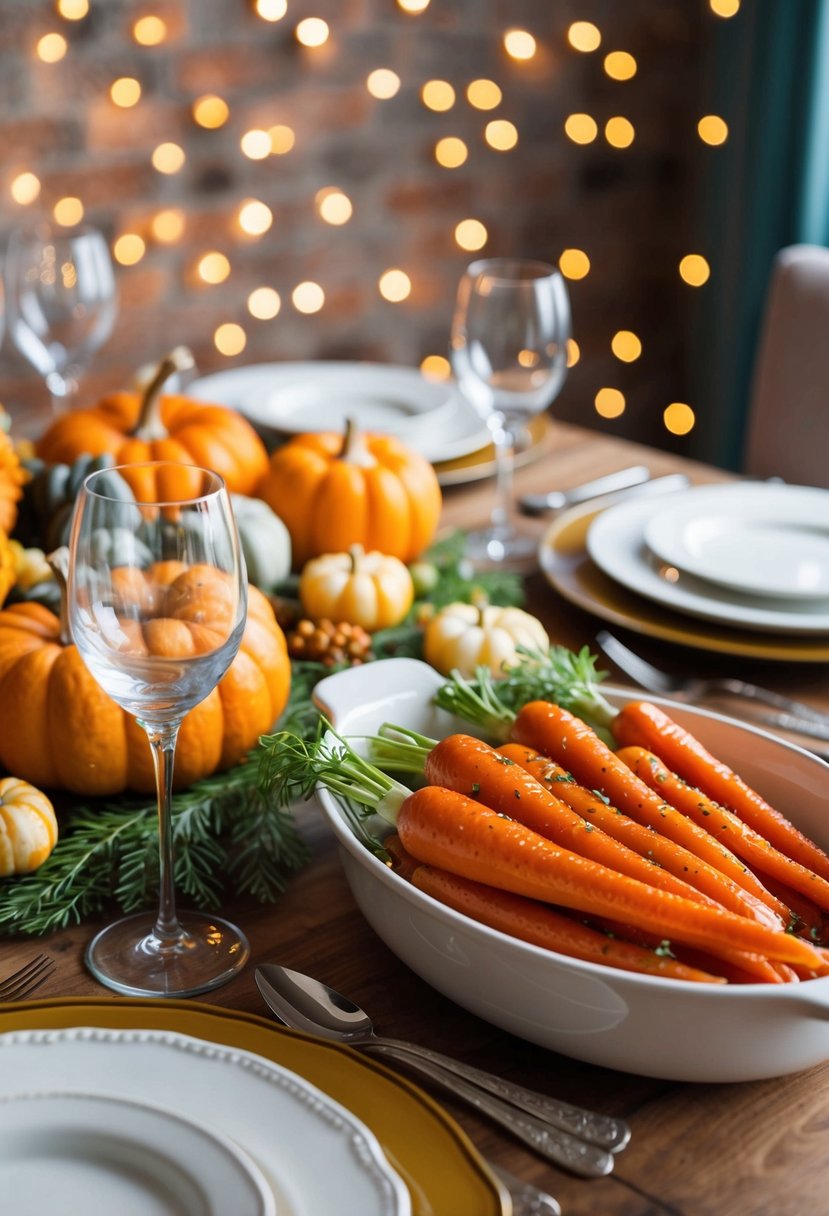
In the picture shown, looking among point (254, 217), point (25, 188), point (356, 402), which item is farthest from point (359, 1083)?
point (254, 217)

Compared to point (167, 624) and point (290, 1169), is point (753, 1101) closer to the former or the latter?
point (290, 1169)

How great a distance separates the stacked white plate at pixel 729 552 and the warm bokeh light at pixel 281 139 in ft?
4.15

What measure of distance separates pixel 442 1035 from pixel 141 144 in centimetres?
179

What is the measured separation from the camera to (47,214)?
2.04m

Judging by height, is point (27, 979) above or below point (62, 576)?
below

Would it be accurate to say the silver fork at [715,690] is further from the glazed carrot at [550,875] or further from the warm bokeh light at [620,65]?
the warm bokeh light at [620,65]

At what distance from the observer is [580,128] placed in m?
2.73

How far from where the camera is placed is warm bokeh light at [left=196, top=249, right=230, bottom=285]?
2.29 meters

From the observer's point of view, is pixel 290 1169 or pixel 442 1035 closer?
pixel 290 1169

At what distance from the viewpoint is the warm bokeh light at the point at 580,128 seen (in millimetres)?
2713

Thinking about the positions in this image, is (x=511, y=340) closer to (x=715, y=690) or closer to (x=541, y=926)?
Result: (x=715, y=690)

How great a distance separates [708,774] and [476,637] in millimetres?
305

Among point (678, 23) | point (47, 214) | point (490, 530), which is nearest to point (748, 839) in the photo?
point (490, 530)

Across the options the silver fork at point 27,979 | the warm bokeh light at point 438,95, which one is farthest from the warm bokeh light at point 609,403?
the silver fork at point 27,979
